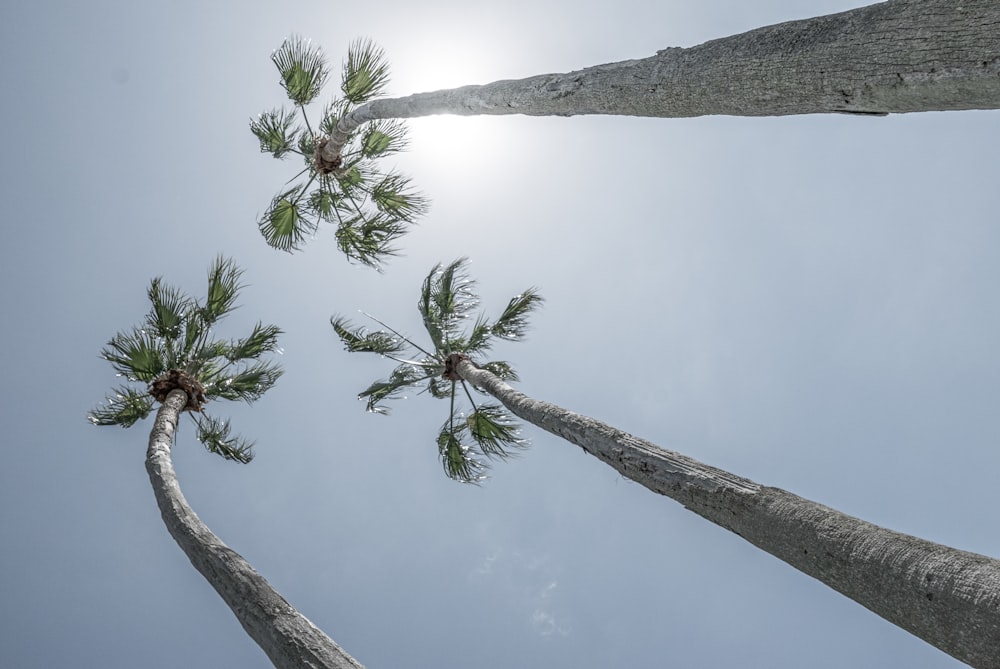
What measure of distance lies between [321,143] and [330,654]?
8.03 metres

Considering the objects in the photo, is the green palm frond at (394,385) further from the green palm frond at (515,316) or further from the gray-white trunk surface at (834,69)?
the gray-white trunk surface at (834,69)

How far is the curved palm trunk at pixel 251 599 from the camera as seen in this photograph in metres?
4.02

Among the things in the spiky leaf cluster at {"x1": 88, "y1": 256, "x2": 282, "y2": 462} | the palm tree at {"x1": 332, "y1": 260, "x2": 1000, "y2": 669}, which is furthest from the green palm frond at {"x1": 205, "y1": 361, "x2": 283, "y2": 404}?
the palm tree at {"x1": 332, "y1": 260, "x2": 1000, "y2": 669}

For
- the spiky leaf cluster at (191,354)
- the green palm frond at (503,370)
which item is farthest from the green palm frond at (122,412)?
the green palm frond at (503,370)

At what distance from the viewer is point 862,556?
3.00 meters

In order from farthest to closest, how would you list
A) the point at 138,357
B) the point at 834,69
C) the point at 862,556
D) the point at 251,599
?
the point at 138,357 → the point at 251,599 → the point at 862,556 → the point at 834,69

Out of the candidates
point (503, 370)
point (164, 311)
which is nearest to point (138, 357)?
point (164, 311)

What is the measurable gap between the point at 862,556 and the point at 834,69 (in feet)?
7.38

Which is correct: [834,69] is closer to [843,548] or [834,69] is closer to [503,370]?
[843,548]

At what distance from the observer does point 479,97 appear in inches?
223

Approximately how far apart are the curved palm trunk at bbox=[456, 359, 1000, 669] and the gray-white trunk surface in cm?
188

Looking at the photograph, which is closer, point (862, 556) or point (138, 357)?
point (862, 556)

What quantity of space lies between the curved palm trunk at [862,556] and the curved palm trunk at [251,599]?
261cm

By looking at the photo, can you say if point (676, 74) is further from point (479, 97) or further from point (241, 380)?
point (241, 380)
